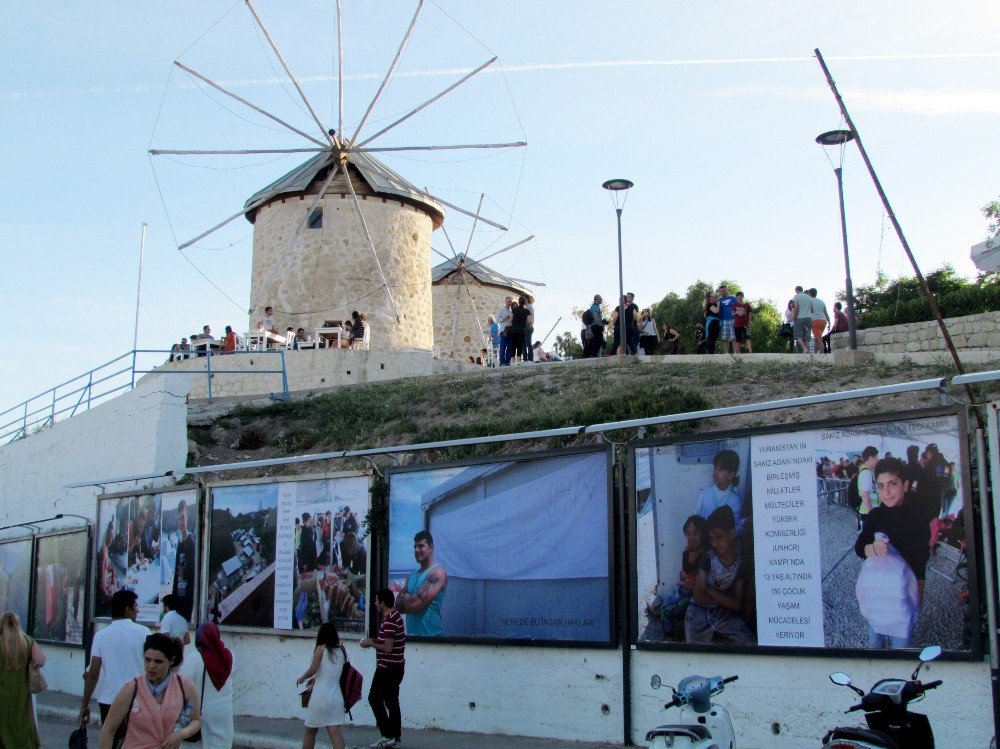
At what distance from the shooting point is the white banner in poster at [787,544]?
709 cm

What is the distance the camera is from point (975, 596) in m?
6.30

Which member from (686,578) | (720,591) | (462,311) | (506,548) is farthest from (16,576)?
(462,311)

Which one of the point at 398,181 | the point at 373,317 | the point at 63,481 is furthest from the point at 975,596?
the point at 398,181

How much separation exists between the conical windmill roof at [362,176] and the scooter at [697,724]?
1031 inches

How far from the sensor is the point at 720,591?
24.7ft

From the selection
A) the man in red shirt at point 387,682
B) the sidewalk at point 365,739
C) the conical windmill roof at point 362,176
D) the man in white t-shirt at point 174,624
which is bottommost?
the sidewalk at point 365,739

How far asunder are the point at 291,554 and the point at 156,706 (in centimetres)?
488

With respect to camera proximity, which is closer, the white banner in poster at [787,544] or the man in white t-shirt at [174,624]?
the white banner in poster at [787,544]

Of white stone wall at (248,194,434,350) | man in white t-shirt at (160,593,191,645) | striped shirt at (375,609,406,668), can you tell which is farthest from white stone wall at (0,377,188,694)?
white stone wall at (248,194,434,350)

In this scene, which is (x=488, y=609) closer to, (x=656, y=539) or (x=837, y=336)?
(x=656, y=539)

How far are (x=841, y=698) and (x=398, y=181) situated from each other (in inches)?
1063

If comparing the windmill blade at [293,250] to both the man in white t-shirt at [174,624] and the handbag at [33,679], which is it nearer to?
the man in white t-shirt at [174,624]

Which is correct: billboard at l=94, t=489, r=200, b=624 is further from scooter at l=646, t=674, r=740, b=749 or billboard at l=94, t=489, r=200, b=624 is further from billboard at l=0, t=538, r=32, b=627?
scooter at l=646, t=674, r=740, b=749

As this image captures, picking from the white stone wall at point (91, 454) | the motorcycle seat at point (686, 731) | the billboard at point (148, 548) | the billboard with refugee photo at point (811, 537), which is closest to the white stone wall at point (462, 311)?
the white stone wall at point (91, 454)
